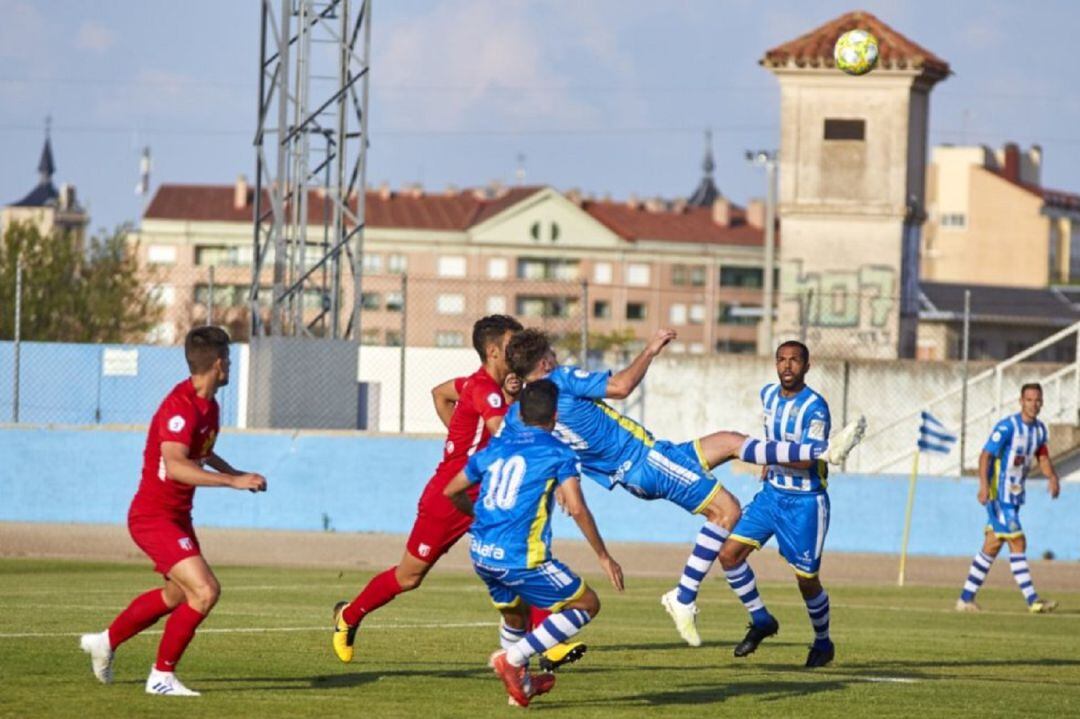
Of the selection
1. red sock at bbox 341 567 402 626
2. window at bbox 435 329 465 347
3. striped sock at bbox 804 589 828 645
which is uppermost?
window at bbox 435 329 465 347

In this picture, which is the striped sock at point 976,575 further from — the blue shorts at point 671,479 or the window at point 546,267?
the window at point 546,267

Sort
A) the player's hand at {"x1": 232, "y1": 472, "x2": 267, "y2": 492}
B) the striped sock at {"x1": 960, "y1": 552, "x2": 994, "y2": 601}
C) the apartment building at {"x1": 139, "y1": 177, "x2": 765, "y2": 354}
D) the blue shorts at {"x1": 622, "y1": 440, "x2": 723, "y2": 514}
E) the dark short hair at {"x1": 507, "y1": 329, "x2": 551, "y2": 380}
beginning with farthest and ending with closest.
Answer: the apartment building at {"x1": 139, "y1": 177, "x2": 765, "y2": 354}, the striped sock at {"x1": 960, "y1": 552, "x2": 994, "y2": 601}, the blue shorts at {"x1": 622, "y1": 440, "x2": 723, "y2": 514}, the dark short hair at {"x1": 507, "y1": 329, "x2": 551, "y2": 380}, the player's hand at {"x1": 232, "y1": 472, "x2": 267, "y2": 492}

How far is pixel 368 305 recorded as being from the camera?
121 m

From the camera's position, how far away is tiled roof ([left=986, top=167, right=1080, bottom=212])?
124125mm

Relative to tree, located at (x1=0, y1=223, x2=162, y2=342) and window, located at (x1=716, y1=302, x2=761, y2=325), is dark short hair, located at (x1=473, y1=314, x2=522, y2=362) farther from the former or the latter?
window, located at (x1=716, y1=302, x2=761, y2=325)

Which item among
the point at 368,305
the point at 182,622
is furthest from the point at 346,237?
the point at 368,305

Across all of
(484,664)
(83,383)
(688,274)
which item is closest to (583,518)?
(484,664)

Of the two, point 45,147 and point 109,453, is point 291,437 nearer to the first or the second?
point 109,453

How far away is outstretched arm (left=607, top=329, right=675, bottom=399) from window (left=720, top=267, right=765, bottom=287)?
120m

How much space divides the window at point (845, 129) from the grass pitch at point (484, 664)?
32.5m

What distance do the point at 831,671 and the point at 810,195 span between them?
133 feet

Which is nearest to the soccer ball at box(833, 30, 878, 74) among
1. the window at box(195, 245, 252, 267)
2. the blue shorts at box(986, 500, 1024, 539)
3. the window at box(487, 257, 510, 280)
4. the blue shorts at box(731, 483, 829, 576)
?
the blue shorts at box(986, 500, 1024, 539)

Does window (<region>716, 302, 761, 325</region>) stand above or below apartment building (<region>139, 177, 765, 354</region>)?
below

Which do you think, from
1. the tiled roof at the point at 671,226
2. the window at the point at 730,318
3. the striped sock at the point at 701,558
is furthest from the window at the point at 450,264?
the striped sock at the point at 701,558
